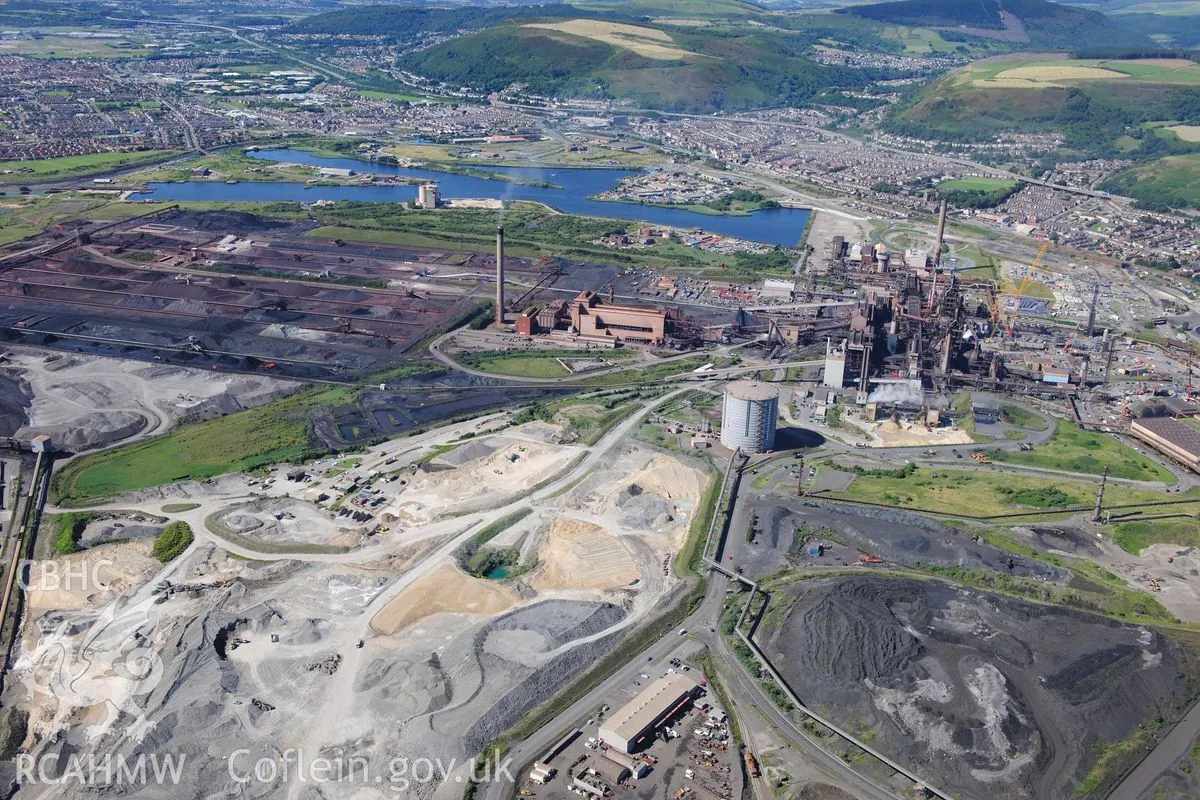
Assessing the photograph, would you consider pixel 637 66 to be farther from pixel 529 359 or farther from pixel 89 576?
pixel 89 576

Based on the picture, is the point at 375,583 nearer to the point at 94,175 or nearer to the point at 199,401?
the point at 199,401

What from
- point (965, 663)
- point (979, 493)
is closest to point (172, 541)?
point (965, 663)

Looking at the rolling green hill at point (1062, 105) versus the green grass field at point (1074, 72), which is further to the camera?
the green grass field at point (1074, 72)

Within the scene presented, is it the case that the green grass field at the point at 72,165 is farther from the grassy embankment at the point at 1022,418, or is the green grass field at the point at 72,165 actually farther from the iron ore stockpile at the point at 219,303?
the grassy embankment at the point at 1022,418

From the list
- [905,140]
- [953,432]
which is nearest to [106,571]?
[953,432]

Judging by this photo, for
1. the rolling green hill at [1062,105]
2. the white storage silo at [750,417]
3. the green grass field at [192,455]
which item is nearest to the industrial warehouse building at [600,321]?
the white storage silo at [750,417]
